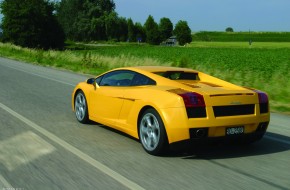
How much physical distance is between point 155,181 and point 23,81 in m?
12.5

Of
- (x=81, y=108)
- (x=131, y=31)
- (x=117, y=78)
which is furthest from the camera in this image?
(x=131, y=31)

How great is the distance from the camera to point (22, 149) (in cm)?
643

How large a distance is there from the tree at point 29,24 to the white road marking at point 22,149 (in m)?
66.4

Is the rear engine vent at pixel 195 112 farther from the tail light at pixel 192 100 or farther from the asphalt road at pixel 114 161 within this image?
the asphalt road at pixel 114 161

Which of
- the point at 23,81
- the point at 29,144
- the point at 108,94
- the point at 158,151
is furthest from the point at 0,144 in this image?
the point at 23,81

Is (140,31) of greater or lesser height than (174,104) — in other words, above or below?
below

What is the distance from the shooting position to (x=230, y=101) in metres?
6.07

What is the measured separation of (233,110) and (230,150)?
83 centimetres

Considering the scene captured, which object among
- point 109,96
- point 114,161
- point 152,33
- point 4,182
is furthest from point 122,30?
point 4,182

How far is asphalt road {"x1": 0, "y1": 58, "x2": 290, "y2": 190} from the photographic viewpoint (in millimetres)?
4965

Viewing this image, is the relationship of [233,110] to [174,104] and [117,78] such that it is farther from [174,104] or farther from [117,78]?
[117,78]

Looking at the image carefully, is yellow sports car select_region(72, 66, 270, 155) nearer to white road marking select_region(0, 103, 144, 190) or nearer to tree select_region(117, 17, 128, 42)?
white road marking select_region(0, 103, 144, 190)

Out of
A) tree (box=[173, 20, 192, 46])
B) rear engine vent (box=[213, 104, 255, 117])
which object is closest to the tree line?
tree (box=[173, 20, 192, 46])

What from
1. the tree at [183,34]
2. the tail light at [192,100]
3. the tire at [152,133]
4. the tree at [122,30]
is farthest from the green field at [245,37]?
the tail light at [192,100]
